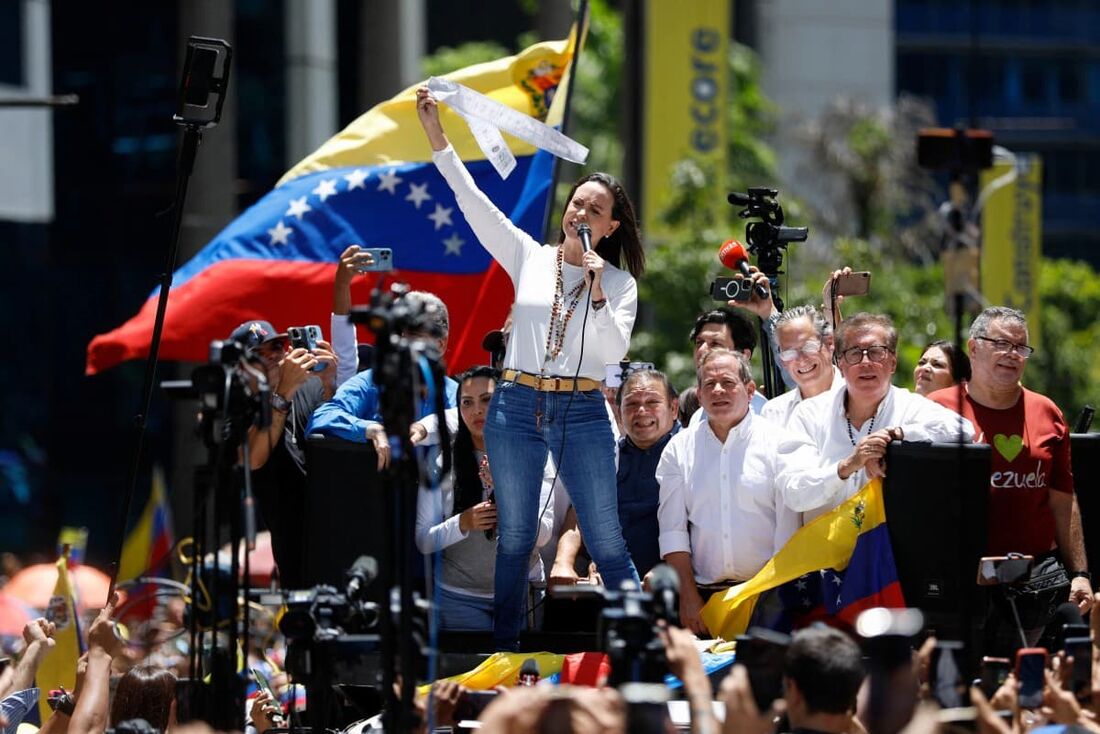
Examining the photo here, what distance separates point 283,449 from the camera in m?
8.01

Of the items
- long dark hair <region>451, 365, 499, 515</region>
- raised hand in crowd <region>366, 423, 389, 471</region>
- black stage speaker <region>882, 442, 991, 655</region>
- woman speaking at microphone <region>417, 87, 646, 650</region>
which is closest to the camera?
black stage speaker <region>882, 442, 991, 655</region>

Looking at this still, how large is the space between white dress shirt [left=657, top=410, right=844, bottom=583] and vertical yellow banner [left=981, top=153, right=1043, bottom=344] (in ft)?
53.2

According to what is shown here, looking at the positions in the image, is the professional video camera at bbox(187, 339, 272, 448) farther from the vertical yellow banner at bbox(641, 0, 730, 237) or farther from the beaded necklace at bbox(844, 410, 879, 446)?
the vertical yellow banner at bbox(641, 0, 730, 237)

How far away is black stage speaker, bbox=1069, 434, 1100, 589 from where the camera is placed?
8.32m

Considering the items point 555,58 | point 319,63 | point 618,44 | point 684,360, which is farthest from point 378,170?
point 618,44

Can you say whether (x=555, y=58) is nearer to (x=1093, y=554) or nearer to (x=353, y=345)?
(x=353, y=345)

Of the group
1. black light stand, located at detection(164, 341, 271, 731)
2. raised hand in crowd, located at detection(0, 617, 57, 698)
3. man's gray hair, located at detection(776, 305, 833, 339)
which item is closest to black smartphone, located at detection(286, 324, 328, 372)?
black light stand, located at detection(164, 341, 271, 731)

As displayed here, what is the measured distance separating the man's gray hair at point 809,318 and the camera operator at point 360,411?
1507 mm

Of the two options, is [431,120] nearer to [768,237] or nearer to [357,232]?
[768,237]

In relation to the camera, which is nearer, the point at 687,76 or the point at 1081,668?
the point at 1081,668

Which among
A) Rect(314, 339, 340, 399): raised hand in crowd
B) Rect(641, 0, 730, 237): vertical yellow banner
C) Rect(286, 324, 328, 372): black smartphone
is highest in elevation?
Rect(641, 0, 730, 237): vertical yellow banner

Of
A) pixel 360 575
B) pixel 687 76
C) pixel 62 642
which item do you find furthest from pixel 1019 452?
pixel 687 76

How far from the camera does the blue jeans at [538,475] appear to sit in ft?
23.8

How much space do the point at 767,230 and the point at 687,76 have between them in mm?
18762
